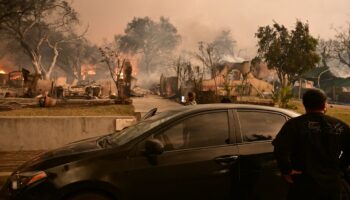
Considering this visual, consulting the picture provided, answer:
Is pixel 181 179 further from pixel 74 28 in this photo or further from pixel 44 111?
pixel 74 28

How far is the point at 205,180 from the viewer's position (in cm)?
427

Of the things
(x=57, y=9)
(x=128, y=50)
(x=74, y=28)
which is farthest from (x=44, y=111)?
(x=128, y=50)

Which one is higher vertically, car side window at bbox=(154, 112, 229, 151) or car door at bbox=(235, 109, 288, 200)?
car side window at bbox=(154, 112, 229, 151)

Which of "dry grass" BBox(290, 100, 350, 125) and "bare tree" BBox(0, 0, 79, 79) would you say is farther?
"bare tree" BBox(0, 0, 79, 79)

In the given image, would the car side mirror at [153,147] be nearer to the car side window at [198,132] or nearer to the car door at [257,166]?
the car side window at [198,132]

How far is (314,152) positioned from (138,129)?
7.38 ft

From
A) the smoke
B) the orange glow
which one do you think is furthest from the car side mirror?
the smoke

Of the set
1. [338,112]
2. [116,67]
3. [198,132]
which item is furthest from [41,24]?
[198,132]

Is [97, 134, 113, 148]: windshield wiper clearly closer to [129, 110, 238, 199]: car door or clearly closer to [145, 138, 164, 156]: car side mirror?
[129, 110, 238, 199]: car door

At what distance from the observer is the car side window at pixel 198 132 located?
4414 mm

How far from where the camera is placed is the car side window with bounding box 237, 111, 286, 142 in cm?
466

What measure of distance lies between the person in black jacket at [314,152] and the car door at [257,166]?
1.07 m

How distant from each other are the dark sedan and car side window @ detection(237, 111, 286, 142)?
0.01 meters

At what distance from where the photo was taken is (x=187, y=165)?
4262mm
